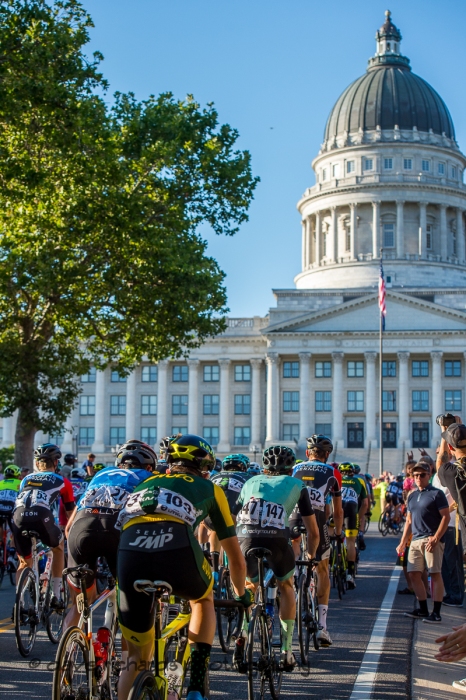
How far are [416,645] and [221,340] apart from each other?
2870 inches

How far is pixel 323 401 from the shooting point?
3238 inches

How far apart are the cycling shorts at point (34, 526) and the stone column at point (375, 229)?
8630 centimetres

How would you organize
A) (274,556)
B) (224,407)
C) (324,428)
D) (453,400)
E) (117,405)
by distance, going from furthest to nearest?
(117,405), (224,407), (324,428), (453,400), (274,556)

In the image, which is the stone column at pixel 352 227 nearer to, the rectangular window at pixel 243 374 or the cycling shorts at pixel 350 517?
the rectangular window at pixel 243 374

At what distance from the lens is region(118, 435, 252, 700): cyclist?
6047 mm

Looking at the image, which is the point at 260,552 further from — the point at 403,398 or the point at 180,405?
the point at 180,405

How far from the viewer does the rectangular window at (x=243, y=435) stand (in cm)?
8364

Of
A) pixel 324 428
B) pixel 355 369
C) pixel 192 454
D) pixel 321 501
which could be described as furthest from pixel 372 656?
pixel 355 369

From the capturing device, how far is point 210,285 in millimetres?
32125

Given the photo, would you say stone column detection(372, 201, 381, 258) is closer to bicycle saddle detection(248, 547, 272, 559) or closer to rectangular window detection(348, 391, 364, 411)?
rectangular window detection(348, 391, 364, 411)

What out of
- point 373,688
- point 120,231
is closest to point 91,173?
point 120,231

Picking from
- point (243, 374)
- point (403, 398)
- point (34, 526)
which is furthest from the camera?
point (243, 374)

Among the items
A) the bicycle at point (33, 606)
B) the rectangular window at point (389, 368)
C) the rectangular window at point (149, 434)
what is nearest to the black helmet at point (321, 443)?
the bicycle at point (33, 606)

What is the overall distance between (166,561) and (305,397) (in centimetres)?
7586
